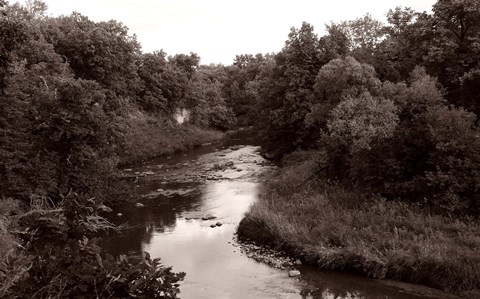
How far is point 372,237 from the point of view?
19453 millimetres

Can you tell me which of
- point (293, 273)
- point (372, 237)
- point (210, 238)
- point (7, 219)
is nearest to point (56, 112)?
point (7, 219)

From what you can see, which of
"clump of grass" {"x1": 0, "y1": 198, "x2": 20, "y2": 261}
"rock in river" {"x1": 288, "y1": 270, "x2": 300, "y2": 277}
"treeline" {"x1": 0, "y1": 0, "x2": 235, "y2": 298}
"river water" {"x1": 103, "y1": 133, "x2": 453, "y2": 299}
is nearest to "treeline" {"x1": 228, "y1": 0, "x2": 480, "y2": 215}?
"river water" {"x1": 103, "y1": 133, "x2": 453, "y2": 299}

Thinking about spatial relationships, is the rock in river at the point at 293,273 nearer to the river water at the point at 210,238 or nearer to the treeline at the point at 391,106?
the river water at the point at 210,238

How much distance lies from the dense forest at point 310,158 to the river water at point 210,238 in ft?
3.98

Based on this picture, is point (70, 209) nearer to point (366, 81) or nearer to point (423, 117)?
point (423, 117)

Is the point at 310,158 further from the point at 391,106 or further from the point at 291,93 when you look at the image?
the point at 391,106

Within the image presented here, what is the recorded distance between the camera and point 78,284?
30.3 feet

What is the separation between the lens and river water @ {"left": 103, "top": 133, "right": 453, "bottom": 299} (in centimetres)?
1728

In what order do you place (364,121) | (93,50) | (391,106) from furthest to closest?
(93,50)
(364,121)
(391,106)

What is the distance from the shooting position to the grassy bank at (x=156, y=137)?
162 ft

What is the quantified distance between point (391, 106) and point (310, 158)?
1296 centimetres

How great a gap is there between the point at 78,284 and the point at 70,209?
1855mm

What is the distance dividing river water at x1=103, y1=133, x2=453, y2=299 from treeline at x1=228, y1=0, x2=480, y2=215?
6.11m

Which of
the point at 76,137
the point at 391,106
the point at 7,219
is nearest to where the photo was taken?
the point at 7,219
